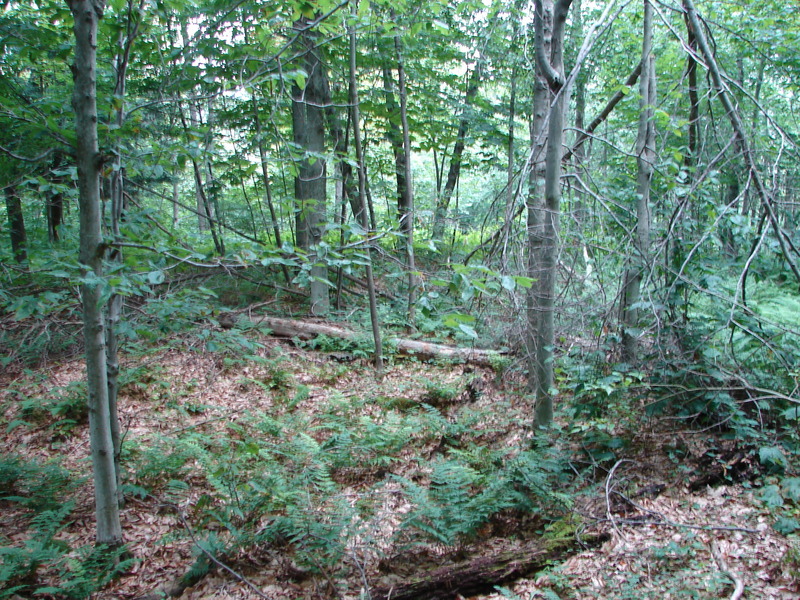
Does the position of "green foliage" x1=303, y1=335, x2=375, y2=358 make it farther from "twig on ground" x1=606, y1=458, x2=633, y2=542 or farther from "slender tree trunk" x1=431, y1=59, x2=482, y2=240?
"twig on ground" x1=606, y1=458, x2=633, y2=542

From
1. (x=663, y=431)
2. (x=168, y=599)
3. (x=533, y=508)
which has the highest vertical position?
(x=663, y=431)

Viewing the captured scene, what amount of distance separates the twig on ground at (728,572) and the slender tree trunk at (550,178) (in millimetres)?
1539

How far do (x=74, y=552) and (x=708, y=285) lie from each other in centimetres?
545

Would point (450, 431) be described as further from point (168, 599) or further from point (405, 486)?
point (168, 599)

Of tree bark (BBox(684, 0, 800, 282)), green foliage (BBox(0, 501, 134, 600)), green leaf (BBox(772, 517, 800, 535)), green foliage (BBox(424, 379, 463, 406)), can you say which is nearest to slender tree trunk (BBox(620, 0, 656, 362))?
green leaf (BBox(772, 517, 800, 535))

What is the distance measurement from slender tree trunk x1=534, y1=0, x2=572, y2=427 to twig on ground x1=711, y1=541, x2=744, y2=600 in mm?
1539

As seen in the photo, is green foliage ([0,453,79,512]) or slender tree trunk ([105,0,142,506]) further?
green foliage ([0,453,79,512])

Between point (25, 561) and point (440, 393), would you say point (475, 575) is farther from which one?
point (440, 393)

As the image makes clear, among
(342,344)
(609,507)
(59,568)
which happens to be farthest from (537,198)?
(342,344)

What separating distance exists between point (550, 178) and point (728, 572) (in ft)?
9.68

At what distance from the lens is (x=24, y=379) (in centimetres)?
667

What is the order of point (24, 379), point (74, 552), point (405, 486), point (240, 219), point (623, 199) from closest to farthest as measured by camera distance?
point (74, 552)
point (405, 486)
point (623, 199)
point (24, 379)
point (240, 219)

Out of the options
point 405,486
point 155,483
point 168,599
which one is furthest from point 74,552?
point 405,486

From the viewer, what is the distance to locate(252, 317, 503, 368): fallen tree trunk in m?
7.64
